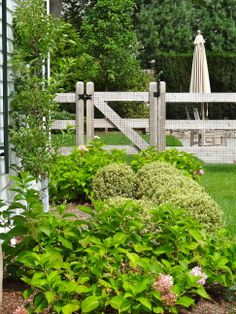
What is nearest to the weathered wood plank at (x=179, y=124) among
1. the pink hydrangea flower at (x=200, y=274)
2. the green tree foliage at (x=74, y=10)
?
the pink hydrangea flower at (x=200, y=274)

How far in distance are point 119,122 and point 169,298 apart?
8.21 m

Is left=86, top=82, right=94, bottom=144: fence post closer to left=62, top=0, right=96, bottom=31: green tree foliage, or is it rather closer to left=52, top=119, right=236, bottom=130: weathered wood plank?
left=52, top=119, right=236, bottom=130: weathered wood plank

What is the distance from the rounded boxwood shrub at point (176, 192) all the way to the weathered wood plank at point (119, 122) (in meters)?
3.94

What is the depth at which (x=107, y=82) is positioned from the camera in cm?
2492

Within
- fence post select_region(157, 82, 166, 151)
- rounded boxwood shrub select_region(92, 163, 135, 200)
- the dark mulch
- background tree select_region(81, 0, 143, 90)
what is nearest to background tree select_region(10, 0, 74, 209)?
rounded boxwood shrub select_region(92, 163, 135, 200)

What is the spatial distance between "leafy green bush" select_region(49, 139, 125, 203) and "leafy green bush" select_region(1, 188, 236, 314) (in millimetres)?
3567

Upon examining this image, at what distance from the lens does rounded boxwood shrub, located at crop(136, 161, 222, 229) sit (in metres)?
6.04

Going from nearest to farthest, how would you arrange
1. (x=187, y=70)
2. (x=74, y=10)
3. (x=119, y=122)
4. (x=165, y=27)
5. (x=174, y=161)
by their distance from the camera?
(x=174, y=161), (x=119, y=122), (x=187, y=70), (x=74, y=10), (x=165, y=27)

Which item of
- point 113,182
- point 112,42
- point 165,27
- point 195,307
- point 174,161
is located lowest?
point 195,307

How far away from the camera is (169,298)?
418 cm

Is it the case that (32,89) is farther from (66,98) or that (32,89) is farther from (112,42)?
(112,42)

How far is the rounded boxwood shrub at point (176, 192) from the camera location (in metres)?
6.04

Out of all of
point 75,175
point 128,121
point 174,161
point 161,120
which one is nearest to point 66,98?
point 128,121

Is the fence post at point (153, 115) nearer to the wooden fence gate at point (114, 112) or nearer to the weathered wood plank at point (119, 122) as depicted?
the wooden fence gate at point (114, 112)
